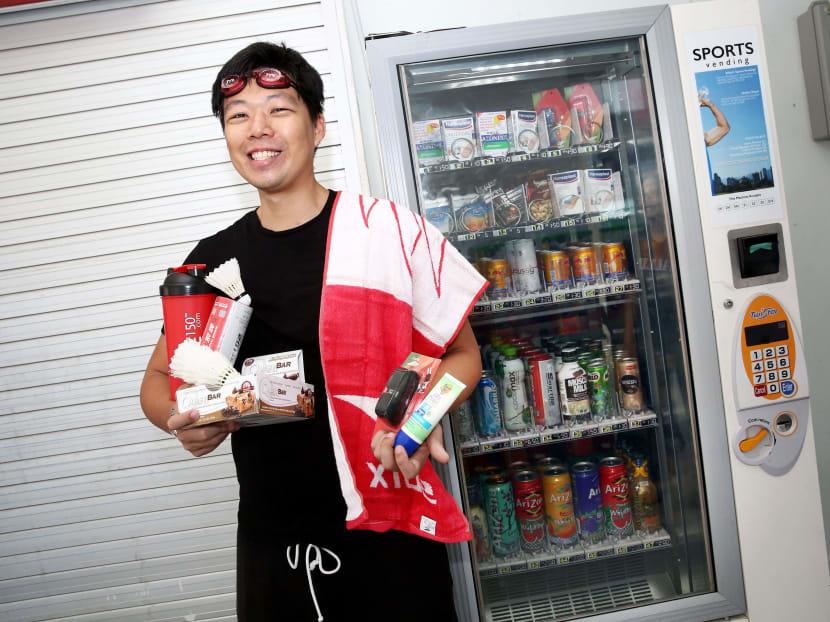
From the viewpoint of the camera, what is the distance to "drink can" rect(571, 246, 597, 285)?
7.41 feet

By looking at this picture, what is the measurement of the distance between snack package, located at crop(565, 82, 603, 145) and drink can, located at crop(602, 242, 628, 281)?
400 mm

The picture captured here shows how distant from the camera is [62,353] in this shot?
2.61 meters

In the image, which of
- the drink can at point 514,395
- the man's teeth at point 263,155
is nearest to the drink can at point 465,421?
the drink can at point 514,395

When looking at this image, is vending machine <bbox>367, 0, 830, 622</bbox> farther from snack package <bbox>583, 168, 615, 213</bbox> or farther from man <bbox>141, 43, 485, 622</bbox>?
man <bbox>141, 43, 485, 622</bbox>

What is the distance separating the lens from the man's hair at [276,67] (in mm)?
1483

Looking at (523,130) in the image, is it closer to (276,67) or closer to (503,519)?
(276,67)

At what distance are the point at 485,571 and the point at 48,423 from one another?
1.98 meters

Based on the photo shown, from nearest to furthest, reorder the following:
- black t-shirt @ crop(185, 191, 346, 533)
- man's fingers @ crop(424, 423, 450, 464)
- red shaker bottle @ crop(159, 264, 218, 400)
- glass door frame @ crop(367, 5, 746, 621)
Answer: man's fingers @ crop(424, 423, 450, 464) → red shaker bottle @ crop(159, 264, 218, 400) → black t-shirt @ crop(185, 191, 346, 533) → glass door frame @ crop(367, 5, 746, 621)

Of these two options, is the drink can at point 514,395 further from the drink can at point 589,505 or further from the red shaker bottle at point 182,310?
the red shaker bottle at point 182,310

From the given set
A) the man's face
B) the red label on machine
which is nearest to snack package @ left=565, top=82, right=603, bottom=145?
the red label on machine

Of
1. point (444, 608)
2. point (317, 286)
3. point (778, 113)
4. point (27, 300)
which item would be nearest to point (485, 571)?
point (444, 608)

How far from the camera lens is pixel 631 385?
7.38 feet

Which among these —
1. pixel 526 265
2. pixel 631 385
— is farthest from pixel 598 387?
pixel 526 265

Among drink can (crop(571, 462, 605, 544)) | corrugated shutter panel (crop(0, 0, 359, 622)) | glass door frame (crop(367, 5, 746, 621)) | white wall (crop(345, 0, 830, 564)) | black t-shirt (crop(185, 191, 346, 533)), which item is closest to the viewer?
black t-shirt (crop(185, 191, 346, 533))
